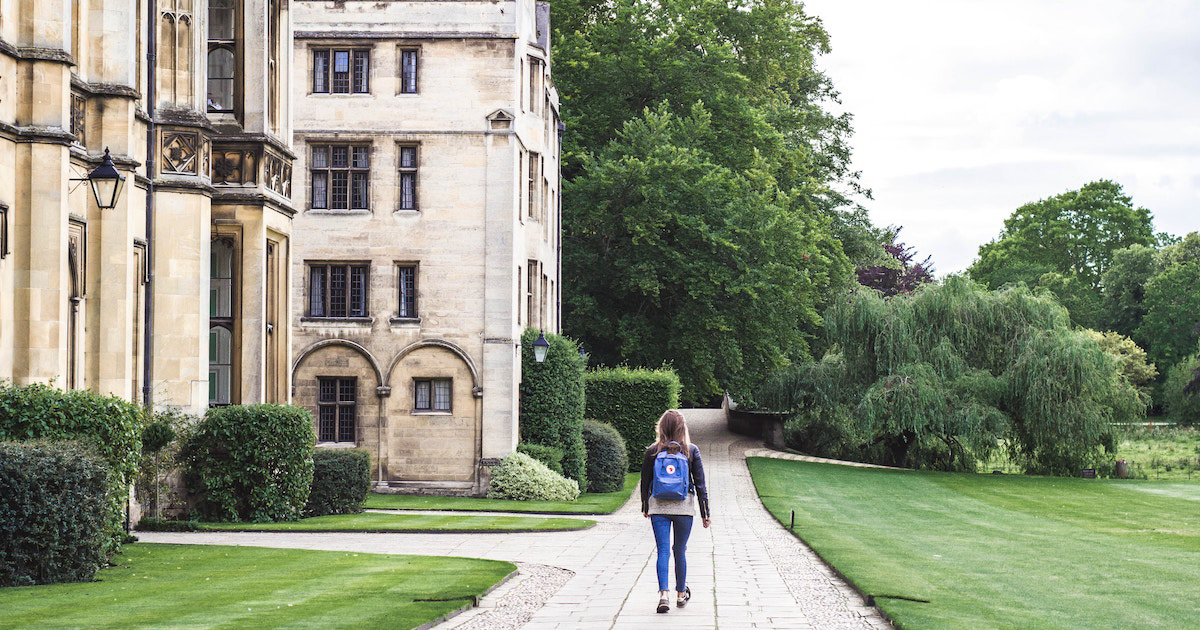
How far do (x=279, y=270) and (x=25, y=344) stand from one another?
976 centimetres

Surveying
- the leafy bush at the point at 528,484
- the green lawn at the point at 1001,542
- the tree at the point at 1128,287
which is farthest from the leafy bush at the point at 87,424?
the tree at the point at 1128,287

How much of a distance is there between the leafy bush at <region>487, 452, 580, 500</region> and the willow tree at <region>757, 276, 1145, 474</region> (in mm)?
16966

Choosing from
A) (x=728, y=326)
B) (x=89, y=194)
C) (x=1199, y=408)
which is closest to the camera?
(x=89, y=194)

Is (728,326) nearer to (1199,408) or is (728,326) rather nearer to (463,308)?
(463,308)

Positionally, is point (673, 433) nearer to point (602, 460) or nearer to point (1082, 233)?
point (602, 460)

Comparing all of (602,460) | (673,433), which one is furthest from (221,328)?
(673,433)

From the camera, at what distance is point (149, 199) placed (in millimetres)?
22000

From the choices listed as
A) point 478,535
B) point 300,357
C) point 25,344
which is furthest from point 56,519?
point 300,357

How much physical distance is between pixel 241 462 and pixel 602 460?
16.7m

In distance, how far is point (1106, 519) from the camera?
33.2 meters

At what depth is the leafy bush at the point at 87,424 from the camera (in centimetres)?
1509

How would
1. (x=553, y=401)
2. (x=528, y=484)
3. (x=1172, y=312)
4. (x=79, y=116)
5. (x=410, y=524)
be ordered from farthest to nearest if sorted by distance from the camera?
(x=1172, y=312) → (x=553, y=401) → (x=528, y=484) → (x=410, y=524) → (x=79, y=116)

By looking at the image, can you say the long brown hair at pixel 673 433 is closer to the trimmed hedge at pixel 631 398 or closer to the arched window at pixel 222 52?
the arched window at pixel 222 52

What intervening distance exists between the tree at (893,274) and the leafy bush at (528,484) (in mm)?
29176
